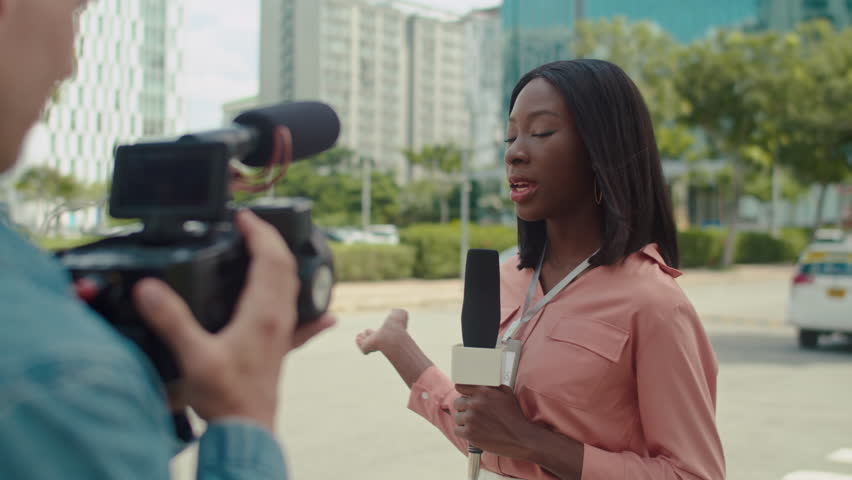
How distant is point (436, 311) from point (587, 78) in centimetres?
1479

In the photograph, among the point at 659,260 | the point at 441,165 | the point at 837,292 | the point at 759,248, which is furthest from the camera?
the point at 441,165

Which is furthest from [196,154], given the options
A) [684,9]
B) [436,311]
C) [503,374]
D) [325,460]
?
[684,9]

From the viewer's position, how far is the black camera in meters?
0.73

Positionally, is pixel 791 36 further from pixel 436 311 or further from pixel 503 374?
pixel 503 374

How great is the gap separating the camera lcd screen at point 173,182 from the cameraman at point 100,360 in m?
0.04

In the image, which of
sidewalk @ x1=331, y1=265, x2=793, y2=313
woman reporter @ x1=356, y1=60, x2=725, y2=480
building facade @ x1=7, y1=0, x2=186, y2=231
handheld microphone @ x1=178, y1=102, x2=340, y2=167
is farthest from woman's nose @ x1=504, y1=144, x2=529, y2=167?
building facade @ x1=7, y1=0, x2=186, y2=231

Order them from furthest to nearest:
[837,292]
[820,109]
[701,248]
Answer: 1. [701,248]
2. [820,109]
3. [837,292]

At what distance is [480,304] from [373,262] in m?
22.2

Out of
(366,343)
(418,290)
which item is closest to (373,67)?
(418,290)

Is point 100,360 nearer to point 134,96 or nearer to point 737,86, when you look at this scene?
point 737,86

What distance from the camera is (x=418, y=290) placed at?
67.5 feet

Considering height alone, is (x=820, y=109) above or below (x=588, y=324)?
above

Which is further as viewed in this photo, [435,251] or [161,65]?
[161,65]

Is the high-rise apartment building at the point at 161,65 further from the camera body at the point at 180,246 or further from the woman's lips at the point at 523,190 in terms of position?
the camera body at the point at 180,246
